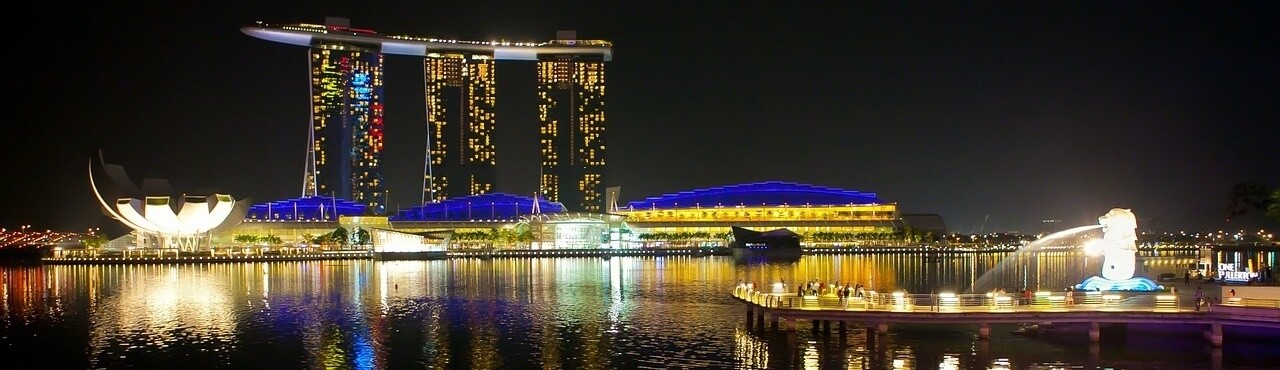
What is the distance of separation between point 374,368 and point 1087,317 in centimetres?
2209

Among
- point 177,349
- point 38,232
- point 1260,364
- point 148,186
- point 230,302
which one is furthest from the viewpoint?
point 38,232

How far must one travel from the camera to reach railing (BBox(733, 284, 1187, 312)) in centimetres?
3694

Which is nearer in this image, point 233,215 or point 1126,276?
point 1126,276

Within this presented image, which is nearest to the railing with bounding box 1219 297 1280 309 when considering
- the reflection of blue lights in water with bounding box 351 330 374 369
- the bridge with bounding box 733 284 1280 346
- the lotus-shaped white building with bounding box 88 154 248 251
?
the bridge with bounding box 733 284 1280 346

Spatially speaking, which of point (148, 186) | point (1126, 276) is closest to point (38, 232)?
point (148, 186)

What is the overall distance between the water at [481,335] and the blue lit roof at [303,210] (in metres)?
99.3

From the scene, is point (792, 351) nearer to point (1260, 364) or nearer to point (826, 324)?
point (826, 324)

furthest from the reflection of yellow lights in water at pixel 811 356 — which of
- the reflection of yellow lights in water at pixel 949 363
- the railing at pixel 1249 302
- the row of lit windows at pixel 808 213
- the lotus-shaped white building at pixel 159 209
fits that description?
the row of lit windows at pixel 808 213

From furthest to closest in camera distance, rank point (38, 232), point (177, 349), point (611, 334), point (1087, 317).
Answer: point (38, 232), point (611, 334), point (177, 349), point (1087, 317)

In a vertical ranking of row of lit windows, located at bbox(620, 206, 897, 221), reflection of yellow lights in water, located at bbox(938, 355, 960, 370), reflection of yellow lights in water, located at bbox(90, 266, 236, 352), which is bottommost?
reflection of yellow lights in water, located at bbox(938, 355, 960, 370)

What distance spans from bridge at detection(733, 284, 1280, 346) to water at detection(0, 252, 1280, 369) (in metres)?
0.84

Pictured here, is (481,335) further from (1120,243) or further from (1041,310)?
(1120,243)

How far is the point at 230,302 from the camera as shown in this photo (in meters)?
58.7

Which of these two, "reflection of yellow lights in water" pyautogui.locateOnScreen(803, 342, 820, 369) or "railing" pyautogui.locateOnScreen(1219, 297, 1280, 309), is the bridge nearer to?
"railing" pyautogui.locateOnScreen(1219, 297, 1280, 309)
